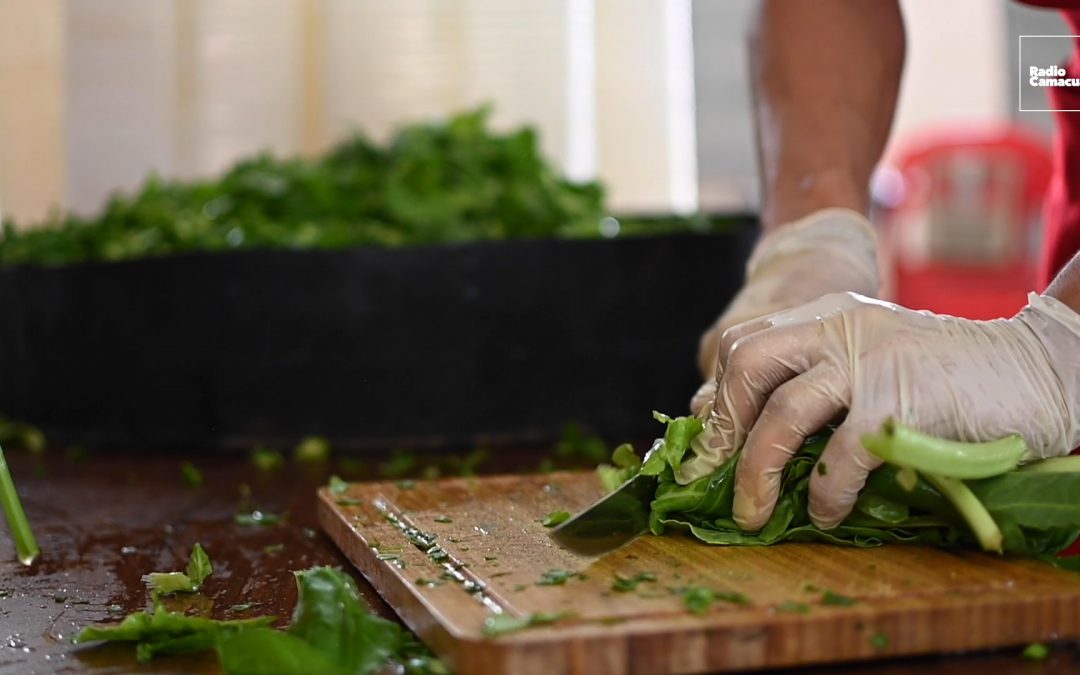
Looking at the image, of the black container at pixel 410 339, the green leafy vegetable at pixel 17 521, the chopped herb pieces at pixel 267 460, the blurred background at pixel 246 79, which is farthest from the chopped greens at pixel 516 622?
the blurred background at pixel 246 79

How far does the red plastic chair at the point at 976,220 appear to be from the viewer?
5973mm

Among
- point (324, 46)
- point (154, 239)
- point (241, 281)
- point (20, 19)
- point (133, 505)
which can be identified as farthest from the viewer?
point (20, 19)

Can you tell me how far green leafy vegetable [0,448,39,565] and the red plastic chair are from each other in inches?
198

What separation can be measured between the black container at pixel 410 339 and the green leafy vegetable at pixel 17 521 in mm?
991

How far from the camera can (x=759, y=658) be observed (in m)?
0.95

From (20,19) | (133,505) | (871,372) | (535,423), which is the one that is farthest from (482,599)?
(20,19)

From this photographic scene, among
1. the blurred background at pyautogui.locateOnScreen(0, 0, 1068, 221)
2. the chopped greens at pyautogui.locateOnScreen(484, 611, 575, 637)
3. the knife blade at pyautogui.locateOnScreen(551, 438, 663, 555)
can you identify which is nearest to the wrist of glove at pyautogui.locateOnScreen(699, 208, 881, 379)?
the knife blade at pyautogui.locateOnScreen(551, 438, 663, 555)

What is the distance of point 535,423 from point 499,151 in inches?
25.7

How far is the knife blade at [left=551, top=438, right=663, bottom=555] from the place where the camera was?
48.2 inches

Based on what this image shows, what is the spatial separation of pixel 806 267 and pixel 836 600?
2.60 ft

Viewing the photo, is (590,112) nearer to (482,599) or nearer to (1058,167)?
(1058,167)

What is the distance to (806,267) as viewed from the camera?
171cm

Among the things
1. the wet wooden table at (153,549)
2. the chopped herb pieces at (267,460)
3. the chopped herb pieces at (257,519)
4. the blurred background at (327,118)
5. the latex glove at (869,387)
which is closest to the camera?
the wet wooden table at (153,549)

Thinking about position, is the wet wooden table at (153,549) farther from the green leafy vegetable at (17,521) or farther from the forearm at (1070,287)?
the forearm at (1070,287)
